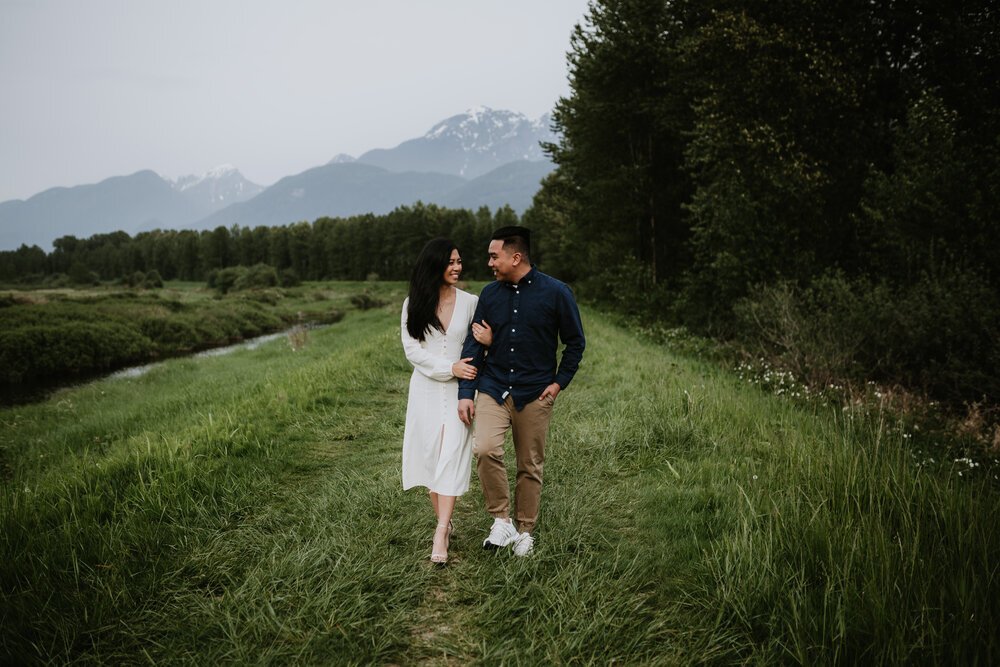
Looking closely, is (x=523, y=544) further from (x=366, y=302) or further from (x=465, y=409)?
(x=366, y=302)

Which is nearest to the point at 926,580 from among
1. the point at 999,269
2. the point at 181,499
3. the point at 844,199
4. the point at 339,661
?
the point at 339,661

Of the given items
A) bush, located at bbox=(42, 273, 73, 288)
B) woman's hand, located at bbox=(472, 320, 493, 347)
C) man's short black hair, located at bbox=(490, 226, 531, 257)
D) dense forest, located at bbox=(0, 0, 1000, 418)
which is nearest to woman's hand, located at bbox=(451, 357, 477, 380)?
woman's hand, located at bbox=(472, 320, 493, 347)

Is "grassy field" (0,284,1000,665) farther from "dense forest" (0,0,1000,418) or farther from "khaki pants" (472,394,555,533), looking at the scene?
"dense forest" (0,0,1000,418)

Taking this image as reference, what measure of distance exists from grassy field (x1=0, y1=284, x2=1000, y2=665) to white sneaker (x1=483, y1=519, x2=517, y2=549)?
14 centimetres

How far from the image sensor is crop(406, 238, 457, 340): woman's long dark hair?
3.59 m

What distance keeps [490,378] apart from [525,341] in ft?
1.32

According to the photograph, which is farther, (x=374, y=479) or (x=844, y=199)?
(x=844, y=199)

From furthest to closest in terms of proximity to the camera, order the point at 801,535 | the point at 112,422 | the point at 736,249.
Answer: the point at 736,249 < the point at 112,422 < the point at 801,535

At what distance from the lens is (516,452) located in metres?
3.61

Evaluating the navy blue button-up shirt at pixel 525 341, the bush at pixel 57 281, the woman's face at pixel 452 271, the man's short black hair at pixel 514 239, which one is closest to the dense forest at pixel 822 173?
the navy blue button-up shirt at pixel 525 341

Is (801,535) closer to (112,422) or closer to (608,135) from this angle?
(112,422)

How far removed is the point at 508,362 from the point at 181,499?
3285 mm

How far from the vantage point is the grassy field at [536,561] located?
8.36 feet

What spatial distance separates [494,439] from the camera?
3465 millimetres
